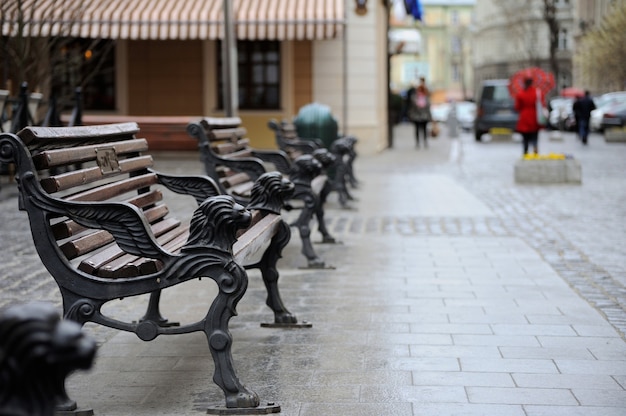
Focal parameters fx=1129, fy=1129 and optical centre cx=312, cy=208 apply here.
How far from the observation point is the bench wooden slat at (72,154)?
4.45 m

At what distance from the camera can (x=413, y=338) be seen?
5.86 meters

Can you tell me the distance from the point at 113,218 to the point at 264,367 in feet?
3.89

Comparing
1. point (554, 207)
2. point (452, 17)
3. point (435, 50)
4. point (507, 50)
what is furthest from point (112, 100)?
point (452, 17)

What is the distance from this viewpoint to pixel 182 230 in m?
5.86

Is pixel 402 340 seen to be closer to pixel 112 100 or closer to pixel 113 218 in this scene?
pixel 113 218

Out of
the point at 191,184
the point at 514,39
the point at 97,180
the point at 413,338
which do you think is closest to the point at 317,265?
the point at 191,184

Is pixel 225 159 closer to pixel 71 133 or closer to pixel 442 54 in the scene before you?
pixel 71 133

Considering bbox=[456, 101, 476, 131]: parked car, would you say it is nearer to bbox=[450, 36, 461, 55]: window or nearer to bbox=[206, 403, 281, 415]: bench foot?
bbox=[206, 403, 281, 415]: bench foot

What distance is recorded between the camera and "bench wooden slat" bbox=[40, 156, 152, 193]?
177 inches

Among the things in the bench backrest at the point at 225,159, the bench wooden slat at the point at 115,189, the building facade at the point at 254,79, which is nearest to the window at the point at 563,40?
the building facade at the point at 254,79

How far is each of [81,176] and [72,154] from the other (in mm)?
137

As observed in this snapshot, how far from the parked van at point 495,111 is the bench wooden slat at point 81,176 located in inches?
1205

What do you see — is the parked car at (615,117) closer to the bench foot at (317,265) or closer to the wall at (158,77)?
the wall at (158,77)

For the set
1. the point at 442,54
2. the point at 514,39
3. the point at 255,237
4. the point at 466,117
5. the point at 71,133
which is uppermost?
the point at 442,54
